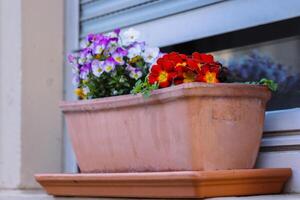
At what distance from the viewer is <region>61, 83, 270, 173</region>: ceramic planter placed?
4.34ft

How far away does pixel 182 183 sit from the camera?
127 cm

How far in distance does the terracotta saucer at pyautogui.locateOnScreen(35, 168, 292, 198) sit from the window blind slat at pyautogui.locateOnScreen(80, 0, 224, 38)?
0.50 metres

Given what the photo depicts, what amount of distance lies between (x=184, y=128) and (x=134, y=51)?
0.30 meters

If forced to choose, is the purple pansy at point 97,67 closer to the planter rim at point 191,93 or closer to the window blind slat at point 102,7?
the planter rim at point 191,93

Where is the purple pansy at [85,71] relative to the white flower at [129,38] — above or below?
below

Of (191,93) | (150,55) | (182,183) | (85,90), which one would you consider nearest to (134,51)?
(150,55)

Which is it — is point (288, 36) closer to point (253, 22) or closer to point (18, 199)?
point (253, 22)

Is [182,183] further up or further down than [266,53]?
further down

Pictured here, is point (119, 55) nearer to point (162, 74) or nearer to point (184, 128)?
point (162, 74)

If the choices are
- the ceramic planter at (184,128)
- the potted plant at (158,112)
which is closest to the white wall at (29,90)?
the potted plant at (158,112)

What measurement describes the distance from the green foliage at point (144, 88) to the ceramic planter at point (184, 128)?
1 cm

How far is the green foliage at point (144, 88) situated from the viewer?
4.56 ft

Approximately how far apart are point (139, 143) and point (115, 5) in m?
0.60

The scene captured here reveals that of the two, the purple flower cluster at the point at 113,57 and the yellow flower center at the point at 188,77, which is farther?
the purple flower cluster at the point at 113,57
